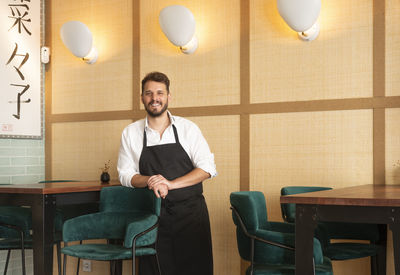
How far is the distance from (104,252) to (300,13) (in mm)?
2145

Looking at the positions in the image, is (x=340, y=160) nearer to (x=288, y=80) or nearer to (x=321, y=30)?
(x=288, y=80)

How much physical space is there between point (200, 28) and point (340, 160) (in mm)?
1663

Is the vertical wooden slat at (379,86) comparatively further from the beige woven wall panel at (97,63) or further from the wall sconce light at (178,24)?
the beige woven wall panel at (97,63)

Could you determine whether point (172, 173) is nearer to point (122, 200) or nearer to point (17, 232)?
point (122, 200)

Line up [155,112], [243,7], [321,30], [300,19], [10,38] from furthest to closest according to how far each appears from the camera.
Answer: [10,38] → [243,7] → [321,30] → [300,19] → [155,112]

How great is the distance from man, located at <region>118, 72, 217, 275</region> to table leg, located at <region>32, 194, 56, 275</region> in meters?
0.53

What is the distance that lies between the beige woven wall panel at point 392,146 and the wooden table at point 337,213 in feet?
3.93

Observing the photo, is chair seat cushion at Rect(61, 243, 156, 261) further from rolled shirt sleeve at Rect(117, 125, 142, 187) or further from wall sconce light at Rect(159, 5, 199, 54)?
wall sconce light at Rect(159, 5, 199, 54)

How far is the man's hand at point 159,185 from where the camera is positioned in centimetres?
296

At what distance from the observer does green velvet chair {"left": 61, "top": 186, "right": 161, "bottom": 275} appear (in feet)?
9.59

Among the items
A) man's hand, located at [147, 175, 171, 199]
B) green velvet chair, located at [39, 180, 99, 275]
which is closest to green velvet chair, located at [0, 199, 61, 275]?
green velvet chair, located at [39, 180, 99, 275]

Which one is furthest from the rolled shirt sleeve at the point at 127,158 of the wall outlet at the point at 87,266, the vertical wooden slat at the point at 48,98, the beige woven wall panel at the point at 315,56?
the vertical wooden slat at the point at 48,98

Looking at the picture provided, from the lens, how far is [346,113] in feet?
12.2

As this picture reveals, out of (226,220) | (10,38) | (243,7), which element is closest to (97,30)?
(10,38)
